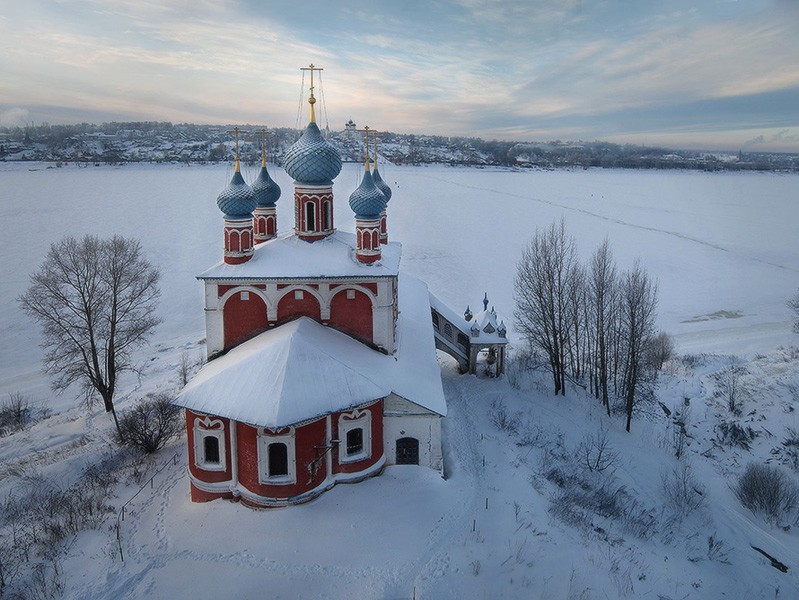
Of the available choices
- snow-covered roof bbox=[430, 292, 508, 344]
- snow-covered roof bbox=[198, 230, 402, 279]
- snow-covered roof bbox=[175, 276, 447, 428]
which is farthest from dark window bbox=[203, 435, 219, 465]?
snow-covered roof bbox=[430, 292, 508, 344]

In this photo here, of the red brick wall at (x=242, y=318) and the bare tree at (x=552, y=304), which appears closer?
the red brick wall at (x=242, y=318)

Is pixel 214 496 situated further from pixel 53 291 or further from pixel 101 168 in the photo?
pixel 101 168

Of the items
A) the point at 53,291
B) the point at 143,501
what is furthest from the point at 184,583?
the point at 53,291

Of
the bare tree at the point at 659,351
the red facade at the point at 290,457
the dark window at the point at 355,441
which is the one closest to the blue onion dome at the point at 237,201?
the red facade at the point at 290,457

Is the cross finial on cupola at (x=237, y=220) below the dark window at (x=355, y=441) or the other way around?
the other way around

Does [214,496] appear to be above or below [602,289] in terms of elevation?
below

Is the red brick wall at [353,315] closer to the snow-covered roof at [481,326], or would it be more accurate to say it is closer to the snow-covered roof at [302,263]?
the snow-covered roof at [302,263]
